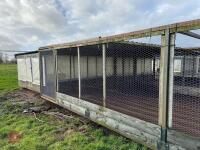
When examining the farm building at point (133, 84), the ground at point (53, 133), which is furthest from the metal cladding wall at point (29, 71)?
the ground at point (53, 133)

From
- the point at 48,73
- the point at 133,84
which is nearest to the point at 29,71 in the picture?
the point at 48,73

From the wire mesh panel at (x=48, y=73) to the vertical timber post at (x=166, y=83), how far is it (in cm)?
431

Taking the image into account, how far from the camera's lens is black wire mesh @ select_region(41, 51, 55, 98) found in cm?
644

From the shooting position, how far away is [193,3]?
3.42 m

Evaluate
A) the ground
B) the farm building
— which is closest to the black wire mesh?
the farm building

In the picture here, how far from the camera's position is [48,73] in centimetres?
674

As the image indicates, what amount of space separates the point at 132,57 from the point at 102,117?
618cm

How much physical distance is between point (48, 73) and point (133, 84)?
13.8 feet

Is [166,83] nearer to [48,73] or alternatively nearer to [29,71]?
[48,73]

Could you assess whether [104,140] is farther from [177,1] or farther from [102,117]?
[177,1]

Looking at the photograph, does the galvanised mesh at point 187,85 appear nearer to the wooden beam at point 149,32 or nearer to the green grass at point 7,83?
the wooden beam at point 149,32

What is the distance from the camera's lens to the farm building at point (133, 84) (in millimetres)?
2752

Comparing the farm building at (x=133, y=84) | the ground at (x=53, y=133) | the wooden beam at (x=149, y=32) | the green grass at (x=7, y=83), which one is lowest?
the ground at (x=53, y=133)

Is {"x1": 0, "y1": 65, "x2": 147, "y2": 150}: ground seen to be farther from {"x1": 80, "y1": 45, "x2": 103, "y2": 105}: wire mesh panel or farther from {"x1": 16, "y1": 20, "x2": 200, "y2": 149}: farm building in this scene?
{"x1": 80, "y1": 45, "x2": 103, "y2": 105}: wire mesh panel
